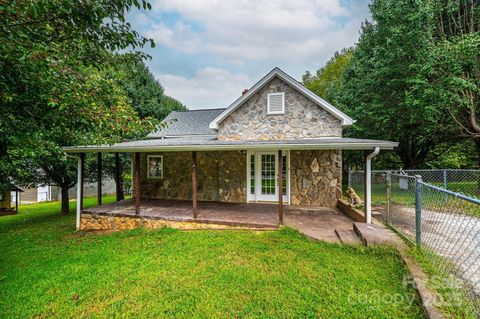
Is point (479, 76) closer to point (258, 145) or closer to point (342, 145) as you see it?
point (342, 145)

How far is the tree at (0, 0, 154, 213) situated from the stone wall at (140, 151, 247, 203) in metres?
4.89

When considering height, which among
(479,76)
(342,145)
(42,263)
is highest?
(479,76)

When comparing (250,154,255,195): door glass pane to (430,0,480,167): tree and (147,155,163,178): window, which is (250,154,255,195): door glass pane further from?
(430,0,480,167): tree

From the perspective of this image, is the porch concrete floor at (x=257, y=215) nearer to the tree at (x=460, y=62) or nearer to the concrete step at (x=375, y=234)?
the concrete step at (x=375, y=234)

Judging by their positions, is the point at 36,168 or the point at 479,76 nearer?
the point at 479,76

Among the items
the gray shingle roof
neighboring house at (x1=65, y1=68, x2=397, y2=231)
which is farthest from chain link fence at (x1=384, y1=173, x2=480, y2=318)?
the gray shingle roof

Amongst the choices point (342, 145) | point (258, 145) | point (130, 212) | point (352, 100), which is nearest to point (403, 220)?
point (342, 145)

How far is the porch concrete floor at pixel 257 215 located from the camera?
5672mm

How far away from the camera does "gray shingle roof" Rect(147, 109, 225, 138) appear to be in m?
11.8

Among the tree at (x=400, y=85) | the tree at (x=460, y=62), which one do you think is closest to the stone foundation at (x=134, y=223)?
the tree at (x=400, y=85)

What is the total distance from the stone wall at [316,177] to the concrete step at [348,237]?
3.08m

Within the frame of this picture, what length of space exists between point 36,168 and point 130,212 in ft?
20.7

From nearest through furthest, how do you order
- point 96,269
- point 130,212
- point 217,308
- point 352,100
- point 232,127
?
point 217,308
point 96,269
point 130,212
point 232,127
point 352,100

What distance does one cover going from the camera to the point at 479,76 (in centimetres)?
870
